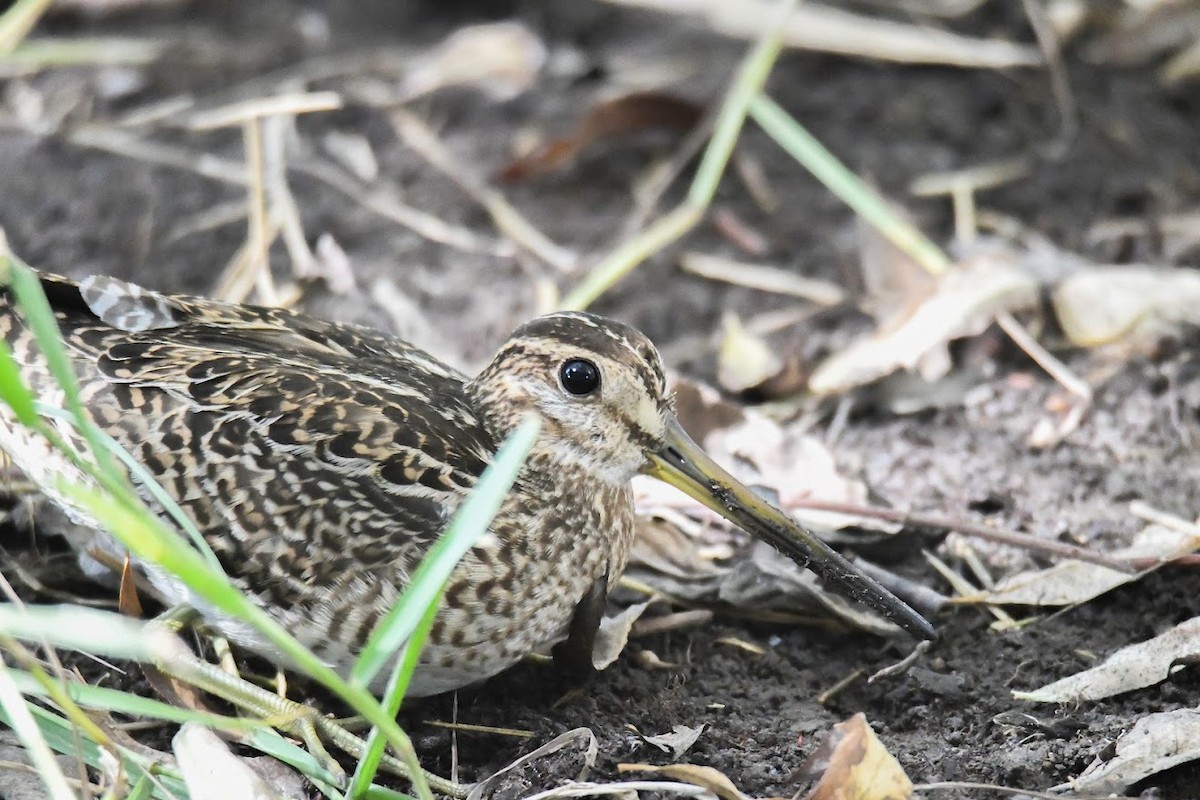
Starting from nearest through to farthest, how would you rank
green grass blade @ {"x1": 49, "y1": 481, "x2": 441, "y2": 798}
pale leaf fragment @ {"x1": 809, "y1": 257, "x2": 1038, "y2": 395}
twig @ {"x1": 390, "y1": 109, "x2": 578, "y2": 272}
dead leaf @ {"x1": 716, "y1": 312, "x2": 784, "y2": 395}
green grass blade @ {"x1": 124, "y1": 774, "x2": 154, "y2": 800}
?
green grass blade @ {"x1": 49, "y1": 481, "x2": 441, "y2": 798} → green grass blade @ {"x1": 124, "y1": 774, "x2": 154, "y2": 800} → pale leaf fragment @ {"x1": 809, "y1": 257, "x2": 1038, "y2": 395} → dead leaf @ {"x1": 716, "y1": 312, "x2": 784, "y2": 395} → twig @ {"x1": 390, "y1": 109, "x2": 578, "y2": 272}

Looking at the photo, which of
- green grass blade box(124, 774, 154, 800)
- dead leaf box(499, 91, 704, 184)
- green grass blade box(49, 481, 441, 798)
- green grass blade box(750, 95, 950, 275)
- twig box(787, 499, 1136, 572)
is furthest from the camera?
dead leaf box(499, 91, 704, 184)

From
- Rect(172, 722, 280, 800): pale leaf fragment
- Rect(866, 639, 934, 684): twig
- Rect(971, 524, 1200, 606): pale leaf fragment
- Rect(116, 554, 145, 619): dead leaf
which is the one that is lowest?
Rect(866, 639, 934, 684): twig

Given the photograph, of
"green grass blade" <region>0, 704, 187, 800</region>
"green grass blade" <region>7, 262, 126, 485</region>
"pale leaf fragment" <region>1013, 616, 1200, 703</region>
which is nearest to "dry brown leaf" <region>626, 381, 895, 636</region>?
"pale leaf fragment" <region>1013, 616, 1200, 703</region>

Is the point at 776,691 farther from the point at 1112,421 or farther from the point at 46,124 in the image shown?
the point at 46,124

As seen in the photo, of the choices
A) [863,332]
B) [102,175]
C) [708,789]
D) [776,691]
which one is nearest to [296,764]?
[708,789]

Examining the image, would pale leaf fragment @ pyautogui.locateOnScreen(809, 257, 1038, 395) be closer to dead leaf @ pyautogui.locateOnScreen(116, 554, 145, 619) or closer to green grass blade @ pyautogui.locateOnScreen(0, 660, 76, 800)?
dead leaf @ pyautogui.locateOnScreen(116, 554, 145, 619)

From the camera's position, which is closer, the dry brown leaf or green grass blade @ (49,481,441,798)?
green grass blade @ (49,481,441,798)

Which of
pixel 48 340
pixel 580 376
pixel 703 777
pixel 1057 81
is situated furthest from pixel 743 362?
pixel 48 340

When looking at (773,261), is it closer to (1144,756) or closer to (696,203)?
(696,203)
